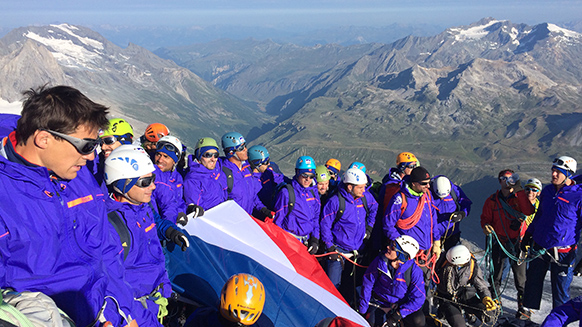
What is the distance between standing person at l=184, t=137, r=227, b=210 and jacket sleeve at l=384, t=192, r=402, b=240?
5146mm

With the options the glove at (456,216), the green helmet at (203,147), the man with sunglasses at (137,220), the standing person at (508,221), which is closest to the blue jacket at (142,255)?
the man with sunglasses at (137,220)

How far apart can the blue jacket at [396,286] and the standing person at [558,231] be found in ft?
17.1

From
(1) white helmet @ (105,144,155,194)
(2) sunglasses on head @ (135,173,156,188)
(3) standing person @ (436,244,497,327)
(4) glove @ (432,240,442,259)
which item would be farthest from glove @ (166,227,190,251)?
(4) glove @ (432,240,442,259)

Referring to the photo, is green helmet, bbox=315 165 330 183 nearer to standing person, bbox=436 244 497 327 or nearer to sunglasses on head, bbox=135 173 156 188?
standing person, bbox=436 244 497 327

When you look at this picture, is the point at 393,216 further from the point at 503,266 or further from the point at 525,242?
the point at 525,242

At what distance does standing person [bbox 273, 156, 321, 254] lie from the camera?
11.7 meters

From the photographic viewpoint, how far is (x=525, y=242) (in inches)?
516

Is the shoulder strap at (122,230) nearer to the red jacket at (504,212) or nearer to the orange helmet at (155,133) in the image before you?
the orange helmet at (155,133)

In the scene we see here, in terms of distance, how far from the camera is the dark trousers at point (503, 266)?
514 inches

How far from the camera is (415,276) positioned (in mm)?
9680

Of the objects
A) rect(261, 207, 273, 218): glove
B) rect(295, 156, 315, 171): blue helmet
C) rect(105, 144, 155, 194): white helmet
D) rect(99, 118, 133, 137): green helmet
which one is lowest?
rect(261, 207, 273, 218): glove

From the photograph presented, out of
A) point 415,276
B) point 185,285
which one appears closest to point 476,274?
point 415,276

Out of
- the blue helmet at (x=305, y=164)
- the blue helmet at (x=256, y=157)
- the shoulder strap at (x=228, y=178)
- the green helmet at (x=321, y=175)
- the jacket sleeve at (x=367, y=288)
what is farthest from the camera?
the blue helmet at (x=256, y=157)

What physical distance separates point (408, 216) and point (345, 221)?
1920 mm
